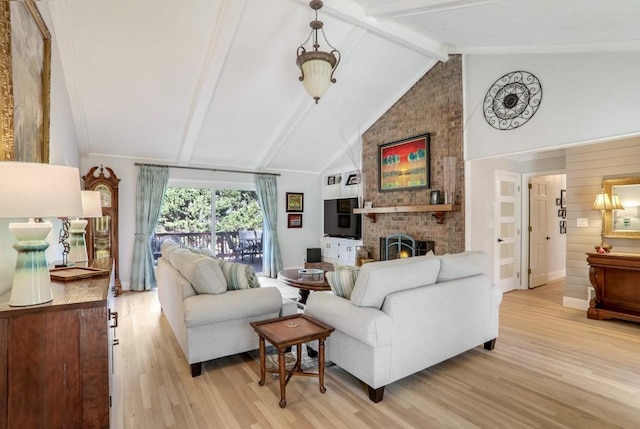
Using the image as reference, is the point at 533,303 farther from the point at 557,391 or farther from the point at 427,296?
the point at 427,296

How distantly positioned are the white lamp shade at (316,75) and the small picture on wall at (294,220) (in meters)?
4.46

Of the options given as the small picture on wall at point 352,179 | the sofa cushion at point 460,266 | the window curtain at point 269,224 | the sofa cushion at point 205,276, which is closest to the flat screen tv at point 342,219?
the small picture on wall at point 352,179

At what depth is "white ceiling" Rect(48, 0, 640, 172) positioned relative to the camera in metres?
3.10

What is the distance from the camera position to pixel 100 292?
1632 mm

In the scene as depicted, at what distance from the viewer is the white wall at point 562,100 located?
3.27m

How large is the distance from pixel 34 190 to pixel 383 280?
1946 mm

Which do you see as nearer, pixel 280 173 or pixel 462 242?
pixel 462 242

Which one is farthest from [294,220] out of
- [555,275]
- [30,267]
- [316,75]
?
[30,267]

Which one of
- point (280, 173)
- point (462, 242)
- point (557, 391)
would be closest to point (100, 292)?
point (557, 391)

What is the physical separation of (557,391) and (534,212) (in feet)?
13.3

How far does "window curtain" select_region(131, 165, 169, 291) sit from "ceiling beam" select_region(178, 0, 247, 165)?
36.1 inches

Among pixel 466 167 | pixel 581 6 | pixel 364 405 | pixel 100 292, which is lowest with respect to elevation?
pixel 364 405

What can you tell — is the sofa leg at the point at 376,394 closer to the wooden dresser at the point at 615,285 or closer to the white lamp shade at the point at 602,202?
the wooden dresser at the point at 615,285

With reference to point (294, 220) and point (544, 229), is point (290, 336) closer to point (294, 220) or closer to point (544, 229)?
point (294, 220)
